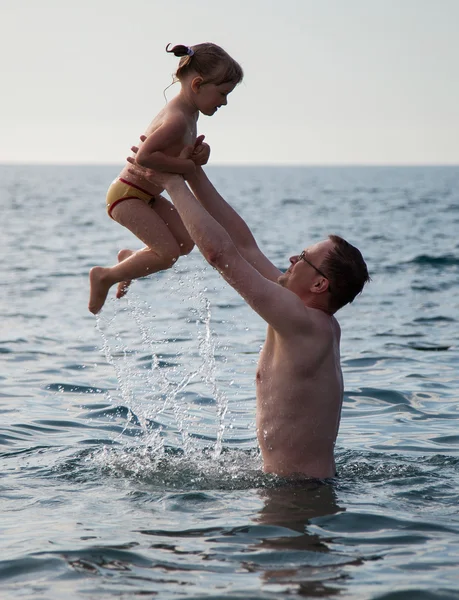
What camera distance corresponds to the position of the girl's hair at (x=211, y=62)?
19.7ft

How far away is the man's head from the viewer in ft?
19.7

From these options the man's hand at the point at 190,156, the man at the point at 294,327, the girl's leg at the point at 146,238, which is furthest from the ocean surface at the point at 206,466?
the man's hand at the point at 190,156

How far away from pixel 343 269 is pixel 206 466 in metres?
1.99

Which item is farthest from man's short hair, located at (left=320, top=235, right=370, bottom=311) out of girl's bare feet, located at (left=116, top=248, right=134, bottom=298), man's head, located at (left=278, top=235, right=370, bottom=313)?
girl's bare feet, located at (left=116, top=248, right=134, bottom=298)

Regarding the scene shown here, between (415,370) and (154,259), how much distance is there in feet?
17.4

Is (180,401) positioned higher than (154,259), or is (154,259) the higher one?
(154,259)

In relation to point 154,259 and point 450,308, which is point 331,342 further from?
point 450,308

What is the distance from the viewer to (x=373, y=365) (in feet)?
37.6

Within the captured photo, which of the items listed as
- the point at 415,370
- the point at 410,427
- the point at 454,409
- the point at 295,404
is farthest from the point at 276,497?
the point at 415,370

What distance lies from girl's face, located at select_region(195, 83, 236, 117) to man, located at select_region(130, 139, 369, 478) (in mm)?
288

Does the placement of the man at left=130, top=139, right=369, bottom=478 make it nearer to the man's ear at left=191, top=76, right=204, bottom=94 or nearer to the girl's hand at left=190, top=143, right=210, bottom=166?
the girl's hand at left=190, top=143, right=210, bottom=166

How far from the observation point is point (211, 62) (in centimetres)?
600

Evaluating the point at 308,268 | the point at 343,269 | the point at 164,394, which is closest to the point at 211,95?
the point at 308,268

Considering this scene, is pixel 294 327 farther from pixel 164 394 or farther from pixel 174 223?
pixel 164 394
